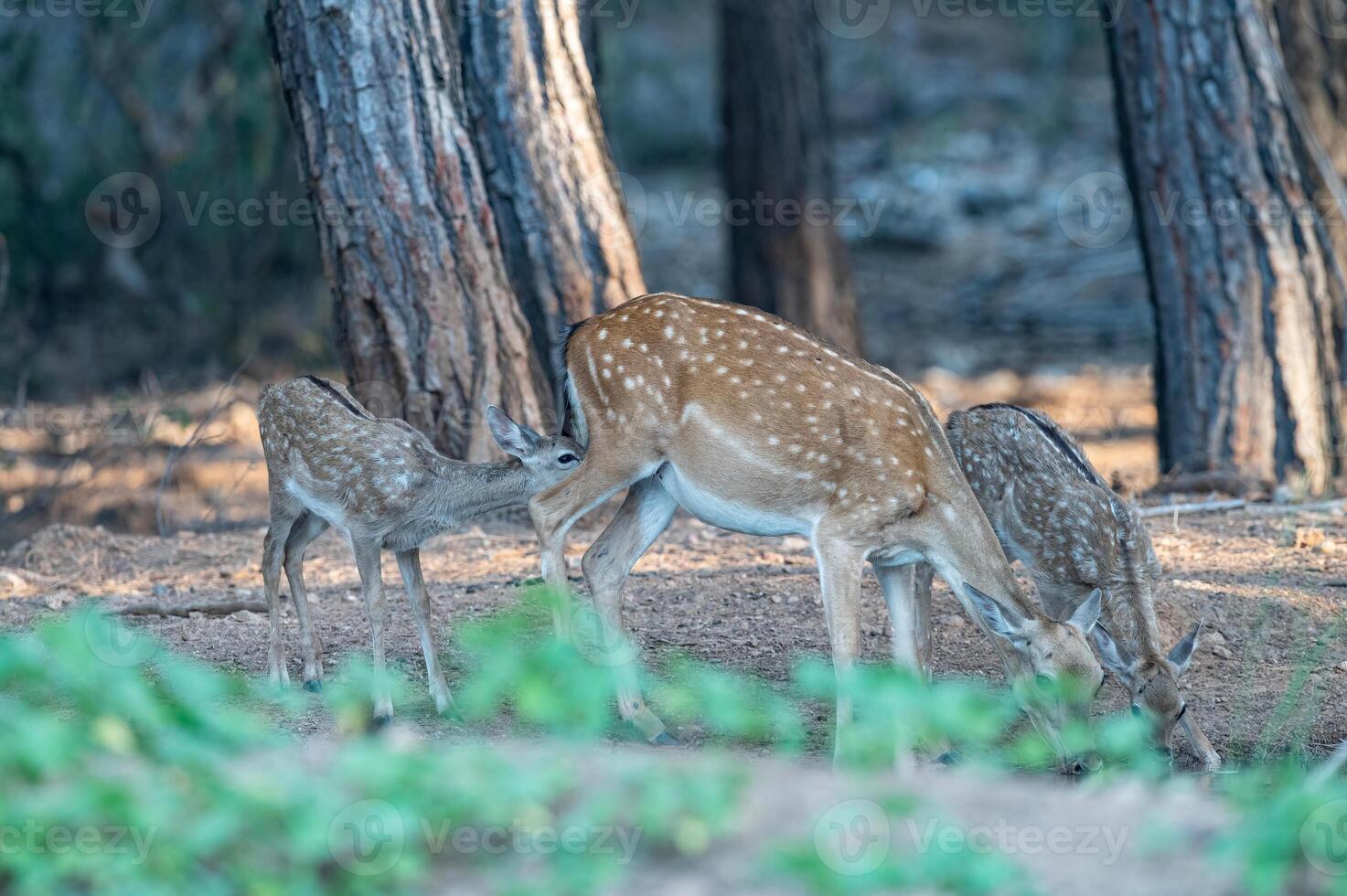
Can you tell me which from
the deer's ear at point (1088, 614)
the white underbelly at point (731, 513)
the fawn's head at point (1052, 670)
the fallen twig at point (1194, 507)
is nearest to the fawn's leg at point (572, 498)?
the white underbelly at point (731, 513)

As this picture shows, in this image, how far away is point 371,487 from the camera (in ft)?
22.3

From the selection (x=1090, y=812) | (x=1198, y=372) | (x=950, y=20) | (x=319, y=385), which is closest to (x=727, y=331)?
(x=319, y=385)

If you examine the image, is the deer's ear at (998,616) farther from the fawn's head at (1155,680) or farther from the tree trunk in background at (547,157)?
the tree trunk in background at (547,157)

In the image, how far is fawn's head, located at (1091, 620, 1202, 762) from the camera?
248 inches

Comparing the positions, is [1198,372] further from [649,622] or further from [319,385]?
[319,385]

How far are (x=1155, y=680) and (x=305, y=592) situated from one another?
383 centimetres

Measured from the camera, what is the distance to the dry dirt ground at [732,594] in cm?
720

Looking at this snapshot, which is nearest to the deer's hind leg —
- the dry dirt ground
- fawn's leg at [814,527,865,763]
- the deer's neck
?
the dry dirt ground

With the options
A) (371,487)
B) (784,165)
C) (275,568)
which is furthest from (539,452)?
(784,165)

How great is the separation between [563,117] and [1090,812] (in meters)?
6.41

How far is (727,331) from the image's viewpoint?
268 inches

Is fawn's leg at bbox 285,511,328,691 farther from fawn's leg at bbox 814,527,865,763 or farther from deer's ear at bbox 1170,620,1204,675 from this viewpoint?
deer's ear at bbox 1170,620,1204,675

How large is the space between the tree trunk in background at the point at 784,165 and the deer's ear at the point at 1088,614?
820cm

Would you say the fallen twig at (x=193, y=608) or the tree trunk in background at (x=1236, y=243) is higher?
the tree trunk in background at (x=1236, y=243)
